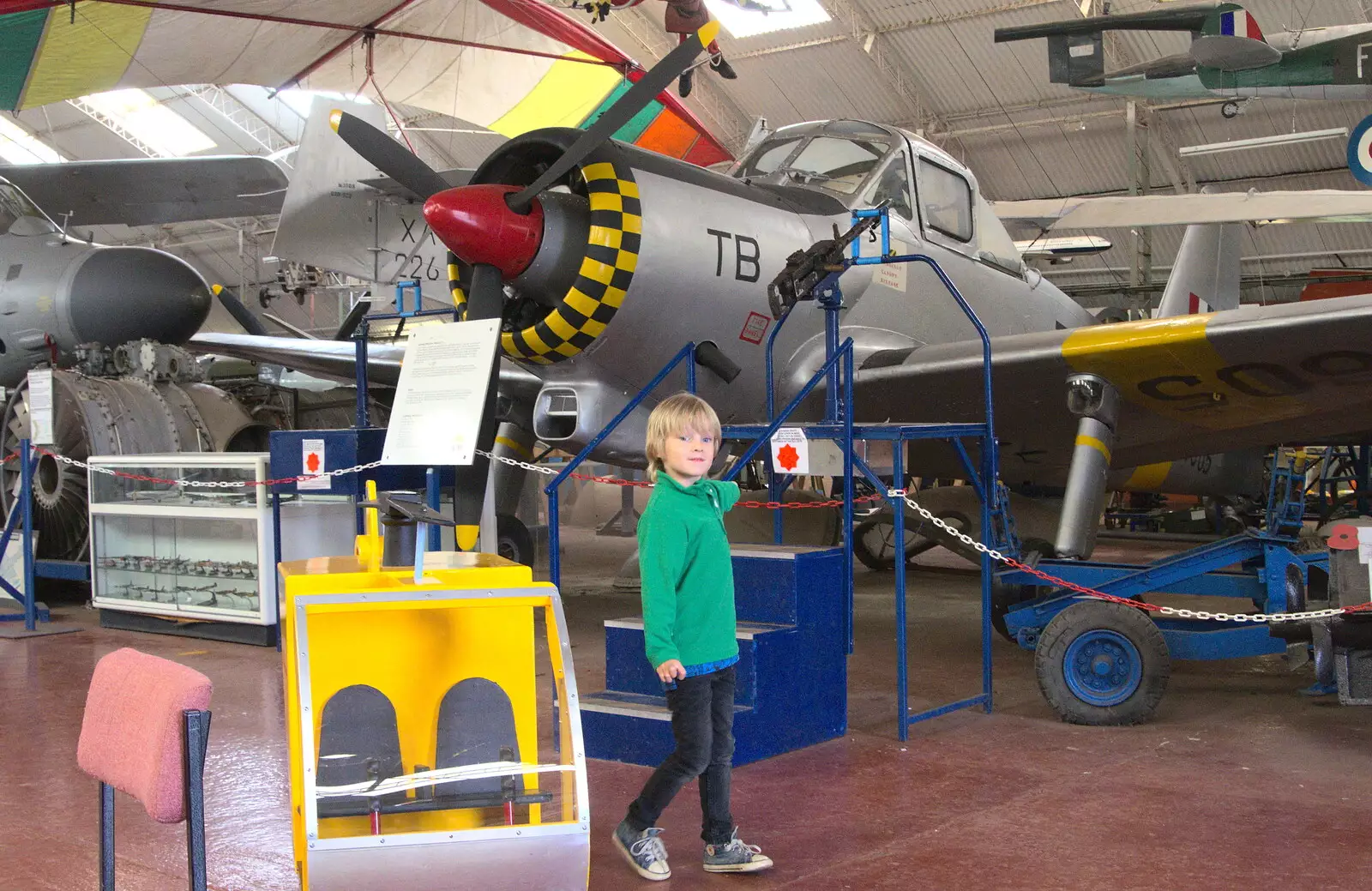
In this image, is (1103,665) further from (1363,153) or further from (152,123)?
(152,123)

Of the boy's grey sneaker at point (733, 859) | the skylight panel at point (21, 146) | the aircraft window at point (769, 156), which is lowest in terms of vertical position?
the boy's grey sneaker at point (733, 859)

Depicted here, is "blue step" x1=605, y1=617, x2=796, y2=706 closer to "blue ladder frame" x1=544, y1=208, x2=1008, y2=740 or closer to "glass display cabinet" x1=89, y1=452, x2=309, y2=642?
"blue ladder frame" x1=544, y1=208, x2=1008, y2=740

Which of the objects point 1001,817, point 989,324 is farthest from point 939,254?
point 1001,817

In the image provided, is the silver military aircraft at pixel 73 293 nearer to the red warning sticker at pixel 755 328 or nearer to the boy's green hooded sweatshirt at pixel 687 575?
the red warning sticker at pixel 755 328

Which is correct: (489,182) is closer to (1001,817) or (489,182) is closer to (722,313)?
(722,313)

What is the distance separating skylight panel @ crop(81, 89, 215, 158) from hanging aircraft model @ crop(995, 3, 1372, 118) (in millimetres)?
21466

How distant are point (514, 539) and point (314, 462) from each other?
220 centimetres

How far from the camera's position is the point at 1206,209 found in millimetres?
10523

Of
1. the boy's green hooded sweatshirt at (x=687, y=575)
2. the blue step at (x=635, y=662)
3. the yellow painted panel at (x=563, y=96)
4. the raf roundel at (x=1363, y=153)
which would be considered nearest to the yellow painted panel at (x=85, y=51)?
the yellow painted panel at (x=563, y=96)

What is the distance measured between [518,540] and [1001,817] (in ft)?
17.8

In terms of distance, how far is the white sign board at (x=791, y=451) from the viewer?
472 cm

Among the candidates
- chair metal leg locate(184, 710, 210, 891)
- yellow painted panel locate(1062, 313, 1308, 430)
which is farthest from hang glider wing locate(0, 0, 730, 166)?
chair metal leg locate(184, 710, 210, 891)

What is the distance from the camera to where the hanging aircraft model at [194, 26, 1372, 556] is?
5.55 meters

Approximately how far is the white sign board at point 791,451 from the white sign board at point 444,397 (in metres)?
1.27
